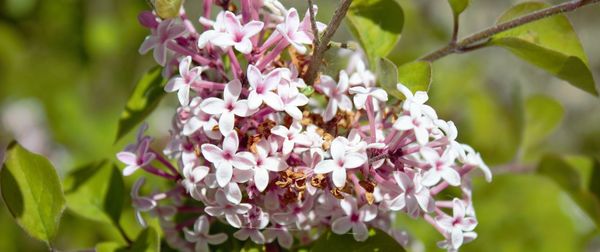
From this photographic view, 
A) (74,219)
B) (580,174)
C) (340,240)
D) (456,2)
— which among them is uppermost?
(456,2)

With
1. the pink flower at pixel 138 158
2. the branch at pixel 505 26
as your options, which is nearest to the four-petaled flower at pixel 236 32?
the pink flower at pixel 138 158

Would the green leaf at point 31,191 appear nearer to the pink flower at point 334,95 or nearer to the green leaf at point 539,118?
the pink flower at point 334,95

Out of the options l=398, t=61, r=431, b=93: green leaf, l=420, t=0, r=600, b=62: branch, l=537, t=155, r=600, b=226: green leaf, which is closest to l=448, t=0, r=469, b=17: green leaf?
l=420, t=0, r=600, b=62: branch

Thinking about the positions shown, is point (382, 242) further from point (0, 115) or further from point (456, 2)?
point (0, 115)

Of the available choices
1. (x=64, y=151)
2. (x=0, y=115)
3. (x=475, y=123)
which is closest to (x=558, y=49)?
(x=475, y=123)

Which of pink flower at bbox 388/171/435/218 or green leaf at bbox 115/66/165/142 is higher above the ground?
pink flower at bbox 388/171/435/218

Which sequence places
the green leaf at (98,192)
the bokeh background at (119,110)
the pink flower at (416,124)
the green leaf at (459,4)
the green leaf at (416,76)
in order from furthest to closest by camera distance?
the bokeh background at (119,110) < the green leaf at (98,192) < the green leaf at (459,4) < the green leaf at (416,76) < the pink flower at (416,124)

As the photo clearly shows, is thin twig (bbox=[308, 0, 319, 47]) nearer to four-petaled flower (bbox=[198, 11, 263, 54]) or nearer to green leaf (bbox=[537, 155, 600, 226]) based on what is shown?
four-petaled flower (bbox=[198, 11, 263, 54])
